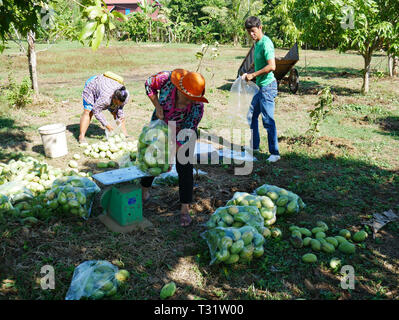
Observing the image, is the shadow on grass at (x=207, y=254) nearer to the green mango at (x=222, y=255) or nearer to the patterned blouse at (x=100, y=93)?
the green mango at (x=222, y=255)

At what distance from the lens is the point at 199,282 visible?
103 inches

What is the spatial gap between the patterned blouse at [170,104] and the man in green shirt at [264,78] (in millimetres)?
1820

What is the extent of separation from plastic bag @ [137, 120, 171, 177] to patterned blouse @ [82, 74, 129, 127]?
103 inches

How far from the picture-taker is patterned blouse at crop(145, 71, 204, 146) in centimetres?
305

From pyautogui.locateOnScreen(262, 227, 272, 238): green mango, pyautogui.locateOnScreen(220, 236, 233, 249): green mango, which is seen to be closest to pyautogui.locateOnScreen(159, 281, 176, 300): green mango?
A: pyautogui.locateOnScreen(220, 236, 233, 249): green mango

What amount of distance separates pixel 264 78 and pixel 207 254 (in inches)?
117

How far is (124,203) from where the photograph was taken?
3154 millimetres

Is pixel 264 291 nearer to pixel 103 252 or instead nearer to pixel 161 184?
pixel 103 252

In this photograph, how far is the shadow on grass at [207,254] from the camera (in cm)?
253

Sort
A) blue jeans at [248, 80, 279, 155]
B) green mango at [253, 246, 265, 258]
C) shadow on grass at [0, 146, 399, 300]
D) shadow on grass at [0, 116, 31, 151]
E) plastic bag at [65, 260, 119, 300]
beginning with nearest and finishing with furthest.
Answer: plastic bag at [65, 260, 119, 300]
shadow on grass at [0, 146, 399, 300]
green mango at [253, 246, 265, 258]
blue jeans at [248, 80, 279, 155]
shadow on grass at [0, 116, 31, 151]

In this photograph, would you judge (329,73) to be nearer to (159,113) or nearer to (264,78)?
(264,78)

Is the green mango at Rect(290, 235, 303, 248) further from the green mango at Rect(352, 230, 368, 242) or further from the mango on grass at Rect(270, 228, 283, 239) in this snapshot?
the green mango at Rect(352, 230, 368, 242)

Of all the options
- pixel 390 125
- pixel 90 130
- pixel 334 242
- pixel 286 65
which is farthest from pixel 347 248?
pixel 286 65

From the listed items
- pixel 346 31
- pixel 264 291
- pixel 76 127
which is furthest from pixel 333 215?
pixel 346 31
